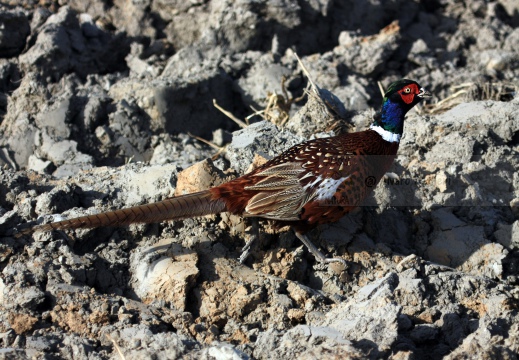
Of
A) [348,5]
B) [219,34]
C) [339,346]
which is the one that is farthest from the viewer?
[348,5]

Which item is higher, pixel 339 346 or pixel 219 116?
pixel 339 346

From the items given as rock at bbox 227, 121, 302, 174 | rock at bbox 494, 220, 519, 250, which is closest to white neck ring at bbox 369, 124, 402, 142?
rock at bbox 227, 121, 302, 174

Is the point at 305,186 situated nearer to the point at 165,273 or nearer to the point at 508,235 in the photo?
the point at 165,273

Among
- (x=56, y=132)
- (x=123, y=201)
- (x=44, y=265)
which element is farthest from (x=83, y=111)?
(x=44, y=265)

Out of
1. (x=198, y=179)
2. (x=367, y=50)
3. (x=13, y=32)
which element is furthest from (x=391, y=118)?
(x=13, y=32)

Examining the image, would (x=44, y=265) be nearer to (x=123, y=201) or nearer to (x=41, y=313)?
(x=41, y=313)

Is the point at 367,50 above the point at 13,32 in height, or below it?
below
